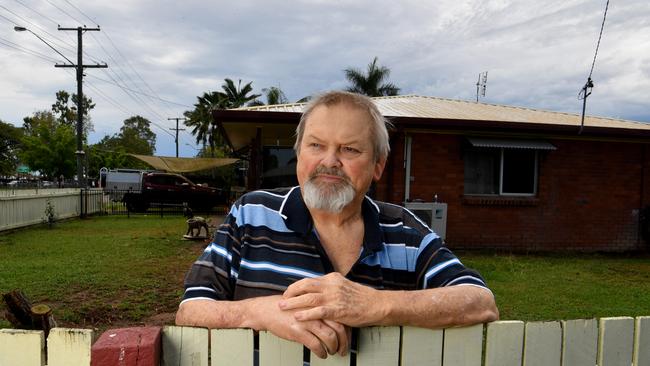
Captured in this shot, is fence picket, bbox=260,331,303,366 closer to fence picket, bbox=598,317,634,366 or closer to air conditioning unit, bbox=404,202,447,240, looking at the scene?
fence picket, bbox=598,317,634,366

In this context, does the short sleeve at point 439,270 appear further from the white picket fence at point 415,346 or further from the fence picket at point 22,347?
the fence picket at point 22,347

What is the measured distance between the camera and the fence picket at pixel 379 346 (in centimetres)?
133

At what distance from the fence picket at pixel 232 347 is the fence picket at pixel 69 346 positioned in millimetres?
313

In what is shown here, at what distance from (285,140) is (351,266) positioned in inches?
453


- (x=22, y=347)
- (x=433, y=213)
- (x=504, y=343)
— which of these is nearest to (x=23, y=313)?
(x=22, y=347)

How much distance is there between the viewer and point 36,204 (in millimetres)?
13906

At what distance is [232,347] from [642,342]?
137 cm

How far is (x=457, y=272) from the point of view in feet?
5.21

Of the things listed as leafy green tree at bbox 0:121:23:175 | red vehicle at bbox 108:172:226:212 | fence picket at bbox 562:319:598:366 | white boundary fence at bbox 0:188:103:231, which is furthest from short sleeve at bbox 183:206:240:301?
leafy green tree at bbox 0:121:23:175

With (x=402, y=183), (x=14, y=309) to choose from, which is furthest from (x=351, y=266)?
(x=402, y=183)

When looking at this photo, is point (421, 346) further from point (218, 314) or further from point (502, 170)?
point (502, 170)

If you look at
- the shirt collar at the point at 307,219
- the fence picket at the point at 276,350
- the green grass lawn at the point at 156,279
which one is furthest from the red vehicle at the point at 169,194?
the fence picket at the point at 276,350

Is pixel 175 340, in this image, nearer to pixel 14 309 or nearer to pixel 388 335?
pixel 388 335

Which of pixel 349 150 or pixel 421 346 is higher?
pixel 349 150
